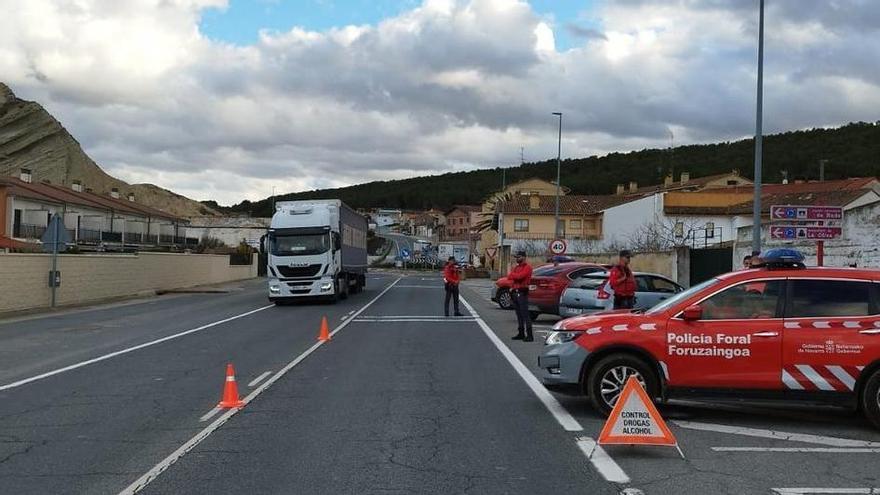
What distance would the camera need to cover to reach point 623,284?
13.4 metres

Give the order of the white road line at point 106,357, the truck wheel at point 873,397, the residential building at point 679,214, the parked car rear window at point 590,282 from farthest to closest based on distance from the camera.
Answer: the residential building at point 679,214
the parked car rear window at point 590,282
the white road line at point 106,357
the truck wheel at point 873,397

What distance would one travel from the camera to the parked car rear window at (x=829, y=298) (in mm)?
8125

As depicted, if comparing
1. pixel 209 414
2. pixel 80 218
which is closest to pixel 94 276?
pixel 209 414

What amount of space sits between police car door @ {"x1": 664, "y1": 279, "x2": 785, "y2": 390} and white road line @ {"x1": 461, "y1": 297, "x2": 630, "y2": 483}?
3.81 ft

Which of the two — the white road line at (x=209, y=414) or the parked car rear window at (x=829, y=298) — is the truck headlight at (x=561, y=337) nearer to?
the parked car rear window at (x=829, y=298)

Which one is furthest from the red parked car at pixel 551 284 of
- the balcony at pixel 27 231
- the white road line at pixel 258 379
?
the balcony at pixel 27 231

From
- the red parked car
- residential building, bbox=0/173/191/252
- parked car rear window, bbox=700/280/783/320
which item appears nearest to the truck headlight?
parked car rear window, bbox=700/280/783/320

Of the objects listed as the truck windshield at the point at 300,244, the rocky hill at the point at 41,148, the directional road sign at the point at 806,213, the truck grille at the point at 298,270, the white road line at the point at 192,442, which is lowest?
the white road line at the point at 192,442

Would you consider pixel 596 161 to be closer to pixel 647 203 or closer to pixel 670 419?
pixel 647 203

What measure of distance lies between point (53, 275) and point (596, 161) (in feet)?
373

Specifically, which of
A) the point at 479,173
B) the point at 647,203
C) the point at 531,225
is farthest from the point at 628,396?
the point at 479,173

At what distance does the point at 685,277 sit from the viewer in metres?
28.6

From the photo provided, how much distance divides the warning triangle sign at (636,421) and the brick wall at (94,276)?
70.4ft

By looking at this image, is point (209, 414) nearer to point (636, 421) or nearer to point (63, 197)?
point (636, 421)
